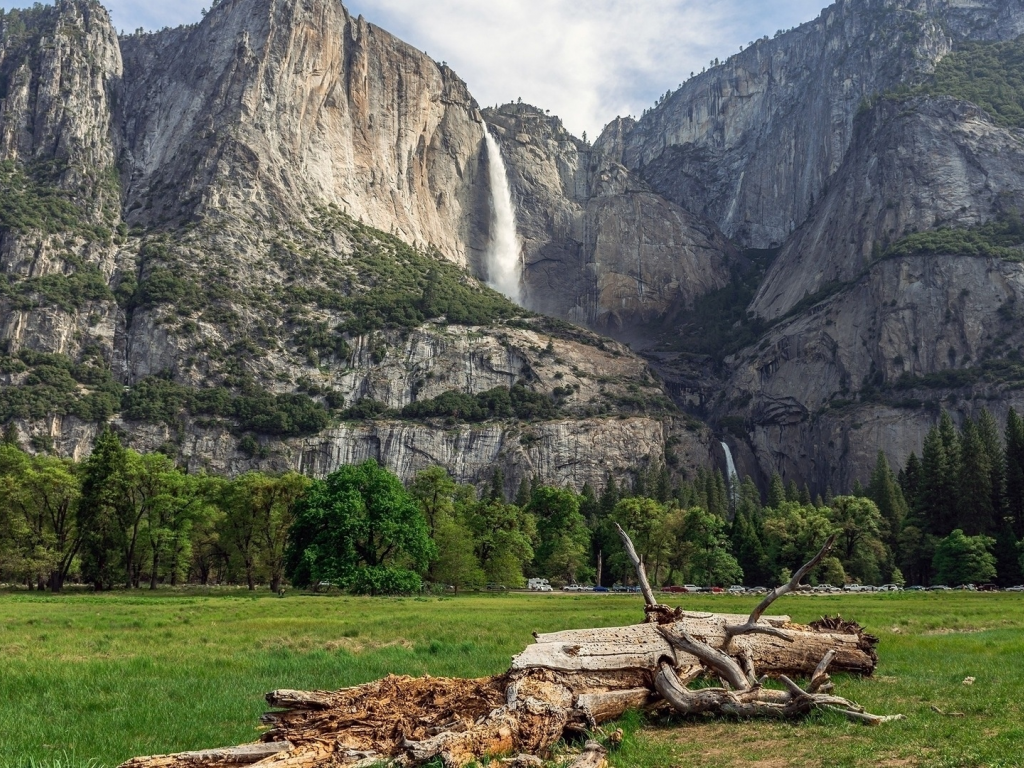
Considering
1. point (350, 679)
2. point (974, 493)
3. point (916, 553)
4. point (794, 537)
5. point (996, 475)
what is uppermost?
point (996, 475)

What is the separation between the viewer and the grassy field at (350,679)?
11.7 metres

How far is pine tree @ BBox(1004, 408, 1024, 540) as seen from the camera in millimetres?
88750

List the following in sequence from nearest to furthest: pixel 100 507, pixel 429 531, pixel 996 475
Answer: pixel 100 507, pixel 429 531, pixel 996 475

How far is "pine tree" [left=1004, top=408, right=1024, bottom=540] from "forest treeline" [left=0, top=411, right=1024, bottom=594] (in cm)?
18

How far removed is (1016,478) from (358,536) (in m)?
74.7

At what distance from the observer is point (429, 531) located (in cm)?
7556

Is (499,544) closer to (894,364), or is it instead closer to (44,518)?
(44,518)

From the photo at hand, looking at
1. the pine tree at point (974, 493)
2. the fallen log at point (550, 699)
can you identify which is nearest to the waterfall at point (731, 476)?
the pine tree at point (974, 493)

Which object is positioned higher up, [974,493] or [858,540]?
[974,493]

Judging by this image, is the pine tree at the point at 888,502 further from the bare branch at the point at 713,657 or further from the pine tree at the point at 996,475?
the bare branch at the point at 713,657

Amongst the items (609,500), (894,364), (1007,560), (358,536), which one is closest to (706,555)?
(1007,560)

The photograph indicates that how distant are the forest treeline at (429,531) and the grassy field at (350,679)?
2559 centimetres

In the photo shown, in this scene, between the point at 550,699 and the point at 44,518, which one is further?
the point at 44,518

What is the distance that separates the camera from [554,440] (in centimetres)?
17212
